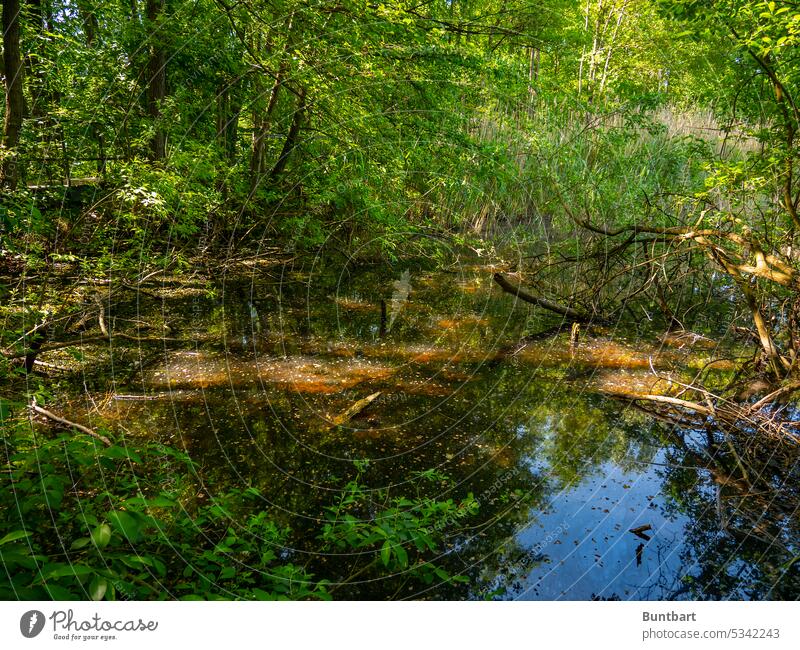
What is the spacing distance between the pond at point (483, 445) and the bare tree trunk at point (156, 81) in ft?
8.40

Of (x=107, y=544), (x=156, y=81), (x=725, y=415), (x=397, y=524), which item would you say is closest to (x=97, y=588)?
(x=107, y=544)

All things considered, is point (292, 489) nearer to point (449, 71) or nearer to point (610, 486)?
point (610, 486)

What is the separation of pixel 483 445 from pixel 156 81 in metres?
6.96

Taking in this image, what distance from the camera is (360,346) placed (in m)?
7.12

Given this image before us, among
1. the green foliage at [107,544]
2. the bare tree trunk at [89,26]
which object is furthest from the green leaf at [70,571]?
the bare tree trunk at [89,26]

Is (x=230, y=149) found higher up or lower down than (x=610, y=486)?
higher up

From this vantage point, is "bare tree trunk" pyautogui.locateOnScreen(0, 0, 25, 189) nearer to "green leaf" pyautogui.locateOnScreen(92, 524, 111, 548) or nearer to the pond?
the pond

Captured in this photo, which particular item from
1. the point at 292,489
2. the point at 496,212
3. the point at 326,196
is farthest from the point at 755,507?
the point at 496,212

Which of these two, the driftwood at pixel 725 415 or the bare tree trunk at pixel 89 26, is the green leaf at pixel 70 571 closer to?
the driftwood at pixel 725 415

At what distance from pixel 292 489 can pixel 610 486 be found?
261 centimetres

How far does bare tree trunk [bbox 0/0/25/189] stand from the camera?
12.8ft

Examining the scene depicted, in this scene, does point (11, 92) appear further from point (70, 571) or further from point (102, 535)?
point (70, 571)

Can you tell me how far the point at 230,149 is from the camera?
927 centimetres

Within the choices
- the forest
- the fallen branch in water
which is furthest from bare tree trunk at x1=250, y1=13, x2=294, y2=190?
the fallen branch in water
